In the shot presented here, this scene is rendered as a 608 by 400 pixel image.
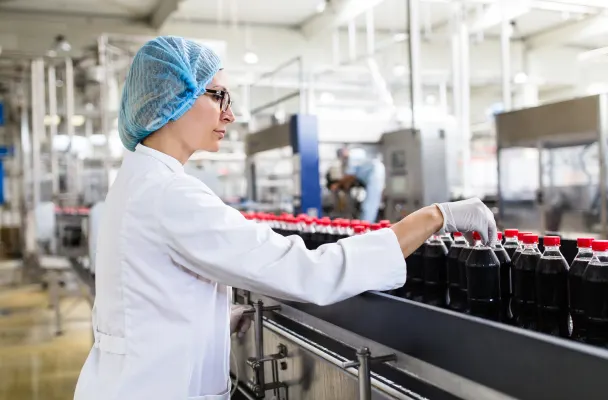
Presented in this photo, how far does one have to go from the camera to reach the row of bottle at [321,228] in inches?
74.0

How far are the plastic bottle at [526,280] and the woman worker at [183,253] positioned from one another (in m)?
0.10

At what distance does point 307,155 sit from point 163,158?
3348mm

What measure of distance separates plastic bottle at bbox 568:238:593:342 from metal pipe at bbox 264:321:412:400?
436 mm

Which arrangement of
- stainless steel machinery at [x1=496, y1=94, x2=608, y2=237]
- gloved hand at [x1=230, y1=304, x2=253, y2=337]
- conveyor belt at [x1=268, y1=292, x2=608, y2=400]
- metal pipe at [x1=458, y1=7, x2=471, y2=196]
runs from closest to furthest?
1. conveyor belt at [x1=268, y1=292, x2=608, y2=400]
2. gloved hand at [x1=230, y1=304, x2=253, y2=337]
3. stainless steel machinery at [x1=496, y1=94, x2=608, y2=237]
4. metal pipe at [x1=458, y1=7, x2=471, y2=196]

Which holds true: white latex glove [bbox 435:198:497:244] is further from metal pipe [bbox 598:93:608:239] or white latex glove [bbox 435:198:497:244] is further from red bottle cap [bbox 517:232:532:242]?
metal pipe [bbox 598:93:608:239]

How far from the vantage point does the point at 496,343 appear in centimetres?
98

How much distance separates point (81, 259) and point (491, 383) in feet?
14.4

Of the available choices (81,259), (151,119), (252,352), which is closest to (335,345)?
(252,352)

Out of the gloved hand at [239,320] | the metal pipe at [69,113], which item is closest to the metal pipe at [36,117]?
the metal pipe at [69,113]

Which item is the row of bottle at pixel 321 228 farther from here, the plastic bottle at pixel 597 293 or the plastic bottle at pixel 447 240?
the plastic bottle at pixel 597 293

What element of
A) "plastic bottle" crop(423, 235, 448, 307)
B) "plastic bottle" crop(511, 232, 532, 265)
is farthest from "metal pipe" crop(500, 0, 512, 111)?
"plastic bottle" crop(511, 232, 532, 265)

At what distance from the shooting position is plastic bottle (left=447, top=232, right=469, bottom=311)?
4.57 ft

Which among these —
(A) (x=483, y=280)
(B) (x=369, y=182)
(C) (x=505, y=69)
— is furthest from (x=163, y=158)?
(C) (x=505, y=69)

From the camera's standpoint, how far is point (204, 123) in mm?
1317
